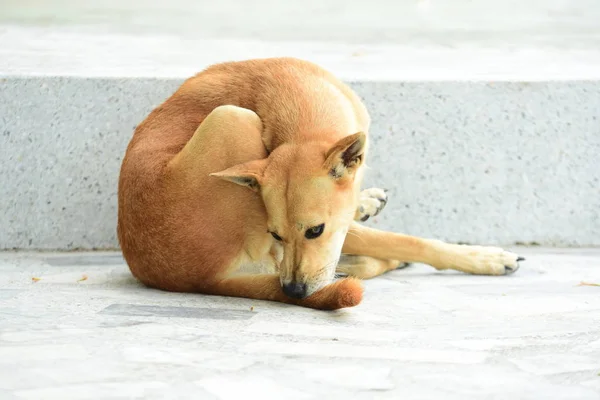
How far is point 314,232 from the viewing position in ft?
Result: 11.1

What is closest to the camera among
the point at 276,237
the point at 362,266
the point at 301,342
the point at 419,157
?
the point at 301,342

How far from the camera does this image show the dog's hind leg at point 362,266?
13.4 ft

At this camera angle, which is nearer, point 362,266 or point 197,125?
point 197,125

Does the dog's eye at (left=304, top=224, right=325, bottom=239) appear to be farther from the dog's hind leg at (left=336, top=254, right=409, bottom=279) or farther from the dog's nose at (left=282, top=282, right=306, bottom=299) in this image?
the dog's hind leg at (left=336, top=254, right=409, bottom=279)

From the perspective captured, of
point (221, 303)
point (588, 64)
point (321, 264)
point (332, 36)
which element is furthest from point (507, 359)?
point (332, 36)

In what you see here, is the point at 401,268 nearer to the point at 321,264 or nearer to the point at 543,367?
the point at 321,264

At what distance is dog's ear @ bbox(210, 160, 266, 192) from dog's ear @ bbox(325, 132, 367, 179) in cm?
26

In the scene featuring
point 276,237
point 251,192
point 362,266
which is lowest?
point 362,266

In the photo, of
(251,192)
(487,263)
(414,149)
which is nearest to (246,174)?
(251,192)

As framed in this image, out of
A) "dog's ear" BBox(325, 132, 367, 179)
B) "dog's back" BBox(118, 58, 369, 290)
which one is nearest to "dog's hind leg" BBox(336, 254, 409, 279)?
"dog's back" BBox(118, 58, 369, 290)

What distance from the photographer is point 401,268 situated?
14.2 ft

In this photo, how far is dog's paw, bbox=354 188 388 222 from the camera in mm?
4344

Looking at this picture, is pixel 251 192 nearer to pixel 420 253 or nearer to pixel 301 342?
pixel 301 342

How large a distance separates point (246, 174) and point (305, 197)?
24 centimetres
